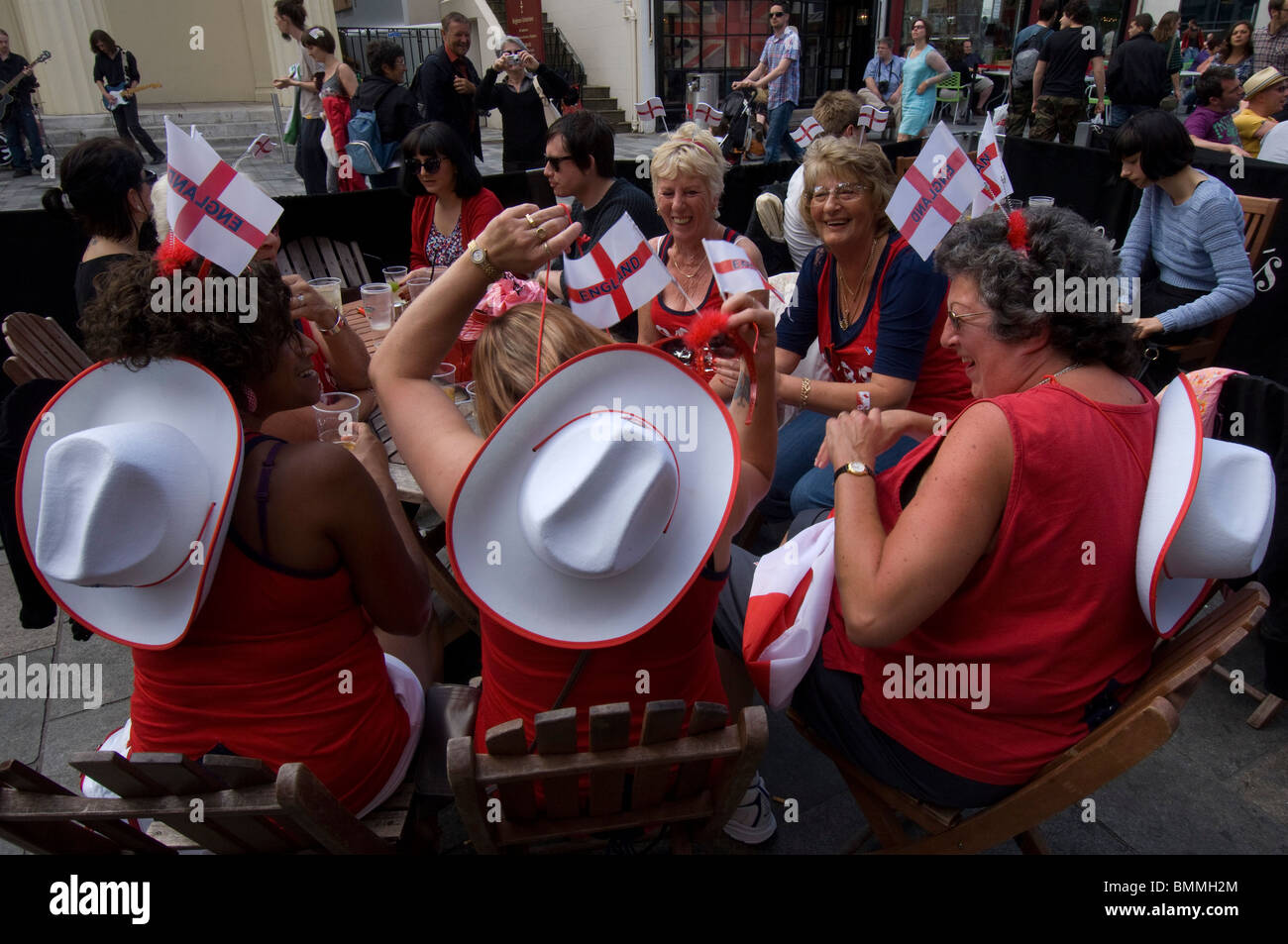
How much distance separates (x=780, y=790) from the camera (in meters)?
2.41

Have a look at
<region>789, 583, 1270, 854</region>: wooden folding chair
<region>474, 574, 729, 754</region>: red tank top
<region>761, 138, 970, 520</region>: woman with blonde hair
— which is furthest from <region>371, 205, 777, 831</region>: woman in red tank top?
<region>761, 138, 970, 520</region>: woman with blonde hair

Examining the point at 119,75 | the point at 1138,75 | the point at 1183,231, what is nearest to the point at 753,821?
the point at 1183,231

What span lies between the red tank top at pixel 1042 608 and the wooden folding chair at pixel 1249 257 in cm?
332

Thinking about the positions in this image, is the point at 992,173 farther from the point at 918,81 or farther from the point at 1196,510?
the point at 918,81

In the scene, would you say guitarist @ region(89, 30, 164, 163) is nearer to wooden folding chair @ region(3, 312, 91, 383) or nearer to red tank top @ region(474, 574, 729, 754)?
wooden folding chair @ region(3, 312, 91, 383)

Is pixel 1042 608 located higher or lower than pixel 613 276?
lower

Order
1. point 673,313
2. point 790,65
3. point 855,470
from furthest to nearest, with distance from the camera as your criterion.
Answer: point 790,65 < point 673,313 < point 855,470

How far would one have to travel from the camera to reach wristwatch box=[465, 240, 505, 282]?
157 centimetres

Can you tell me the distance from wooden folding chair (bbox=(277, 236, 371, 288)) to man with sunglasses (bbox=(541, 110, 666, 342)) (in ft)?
6.66

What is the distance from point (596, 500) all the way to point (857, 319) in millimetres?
2098

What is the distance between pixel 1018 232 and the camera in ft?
5.80

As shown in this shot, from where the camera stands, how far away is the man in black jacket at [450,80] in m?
7.11

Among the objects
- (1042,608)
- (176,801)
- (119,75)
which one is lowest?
(176,801)

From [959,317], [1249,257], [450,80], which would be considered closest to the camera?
[959,317]
